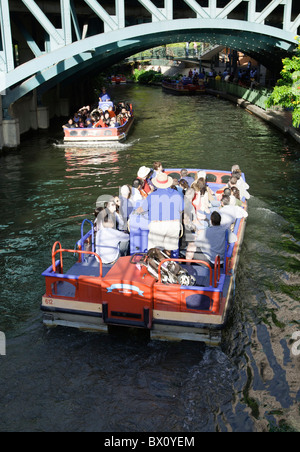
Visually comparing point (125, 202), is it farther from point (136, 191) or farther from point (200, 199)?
point (200, 199)

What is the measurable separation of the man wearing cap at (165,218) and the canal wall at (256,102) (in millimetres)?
15719

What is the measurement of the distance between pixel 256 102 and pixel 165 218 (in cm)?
2984

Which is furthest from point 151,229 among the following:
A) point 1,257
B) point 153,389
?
point 1,257

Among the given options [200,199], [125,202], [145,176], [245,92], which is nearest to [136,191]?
[145,176]

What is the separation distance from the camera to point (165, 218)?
8305 millimetres

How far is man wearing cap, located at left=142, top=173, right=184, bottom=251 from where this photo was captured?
823 cm

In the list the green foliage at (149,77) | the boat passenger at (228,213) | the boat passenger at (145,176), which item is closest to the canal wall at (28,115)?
the boat passenger at (145,176)

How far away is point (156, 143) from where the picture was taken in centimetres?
2480

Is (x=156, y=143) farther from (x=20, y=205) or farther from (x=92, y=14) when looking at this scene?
(x=20, y=205)

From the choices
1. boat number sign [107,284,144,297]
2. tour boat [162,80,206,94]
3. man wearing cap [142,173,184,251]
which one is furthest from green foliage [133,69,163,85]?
boat number sign [107,284,144,297]

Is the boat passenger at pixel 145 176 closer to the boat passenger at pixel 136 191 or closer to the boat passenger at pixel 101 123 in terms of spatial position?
the boat passenger at pixel 136 191

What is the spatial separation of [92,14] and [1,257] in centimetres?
1865

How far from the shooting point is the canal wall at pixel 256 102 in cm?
2638

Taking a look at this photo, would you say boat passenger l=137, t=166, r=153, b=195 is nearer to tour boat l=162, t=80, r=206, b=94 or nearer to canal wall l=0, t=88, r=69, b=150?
canal wall l=0, t=88, r=69, b=150
